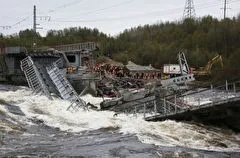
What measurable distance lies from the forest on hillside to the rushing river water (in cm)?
6485

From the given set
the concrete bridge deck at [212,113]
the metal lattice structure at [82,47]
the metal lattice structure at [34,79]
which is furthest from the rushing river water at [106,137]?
the metal lattice structure at [82,47]

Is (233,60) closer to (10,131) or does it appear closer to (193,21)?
(193,21)

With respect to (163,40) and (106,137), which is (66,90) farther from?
(163,40)

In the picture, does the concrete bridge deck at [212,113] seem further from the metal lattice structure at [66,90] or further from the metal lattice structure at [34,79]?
the metal lattice structure at [34,79]

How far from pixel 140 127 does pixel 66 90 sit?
69.8 ft

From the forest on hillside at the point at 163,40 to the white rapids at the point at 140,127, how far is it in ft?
200

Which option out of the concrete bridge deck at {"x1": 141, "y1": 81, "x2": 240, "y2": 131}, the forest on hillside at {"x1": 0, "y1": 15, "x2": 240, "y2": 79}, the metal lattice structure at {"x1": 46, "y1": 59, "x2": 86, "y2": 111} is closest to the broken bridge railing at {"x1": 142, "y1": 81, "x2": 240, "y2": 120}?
the concrete bridge deck at {"x1": 141, "y1": 81, "x2": 240, "y2": 131}

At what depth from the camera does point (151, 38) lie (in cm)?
16425

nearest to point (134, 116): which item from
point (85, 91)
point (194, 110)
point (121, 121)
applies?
point (121, 121)

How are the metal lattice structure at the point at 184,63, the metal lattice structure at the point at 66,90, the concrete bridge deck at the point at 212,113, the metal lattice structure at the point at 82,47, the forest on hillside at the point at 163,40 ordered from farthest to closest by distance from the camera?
the forest on hillside at the point at 163,40 → the metal lattice structure at the point at 82,47 → the metal lattice structure at the point at 184,63 → the metal lattice structure at the point at 66,90 → the concrete bridge deck at the point at 212,113

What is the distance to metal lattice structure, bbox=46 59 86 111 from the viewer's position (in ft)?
148

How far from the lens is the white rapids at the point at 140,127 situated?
29703mm

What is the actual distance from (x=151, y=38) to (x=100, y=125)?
129814 millimetres

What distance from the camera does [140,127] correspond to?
33.5 m
